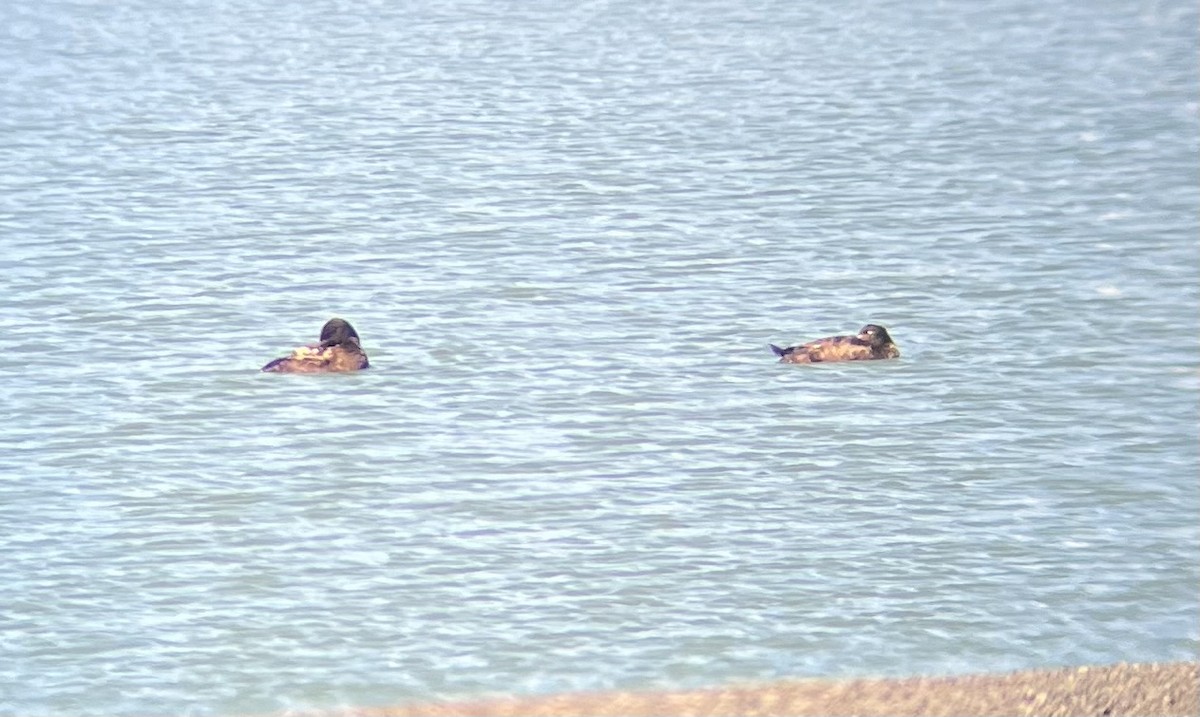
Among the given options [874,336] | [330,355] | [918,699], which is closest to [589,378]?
[330,355]

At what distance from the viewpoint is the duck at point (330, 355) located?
1959cm

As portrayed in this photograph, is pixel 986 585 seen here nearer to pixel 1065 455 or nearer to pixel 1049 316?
pixel 1065 455

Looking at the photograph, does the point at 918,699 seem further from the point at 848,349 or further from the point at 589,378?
the point at 848,349

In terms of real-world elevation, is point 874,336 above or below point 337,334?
below

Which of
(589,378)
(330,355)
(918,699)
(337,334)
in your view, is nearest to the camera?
(918,699)

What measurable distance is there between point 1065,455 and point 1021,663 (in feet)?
14.3

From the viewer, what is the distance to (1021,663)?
13.0 m

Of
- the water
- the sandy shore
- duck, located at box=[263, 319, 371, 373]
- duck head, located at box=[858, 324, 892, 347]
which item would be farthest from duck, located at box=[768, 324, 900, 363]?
the sandy shore

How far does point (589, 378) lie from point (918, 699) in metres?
7.61

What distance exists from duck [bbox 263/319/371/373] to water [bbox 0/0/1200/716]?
16 centimetres

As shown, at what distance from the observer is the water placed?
13688mm

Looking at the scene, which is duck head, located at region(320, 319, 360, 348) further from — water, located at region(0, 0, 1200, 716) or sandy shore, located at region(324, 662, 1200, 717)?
sandy shore, located at region(324, 662, 1200, 717)

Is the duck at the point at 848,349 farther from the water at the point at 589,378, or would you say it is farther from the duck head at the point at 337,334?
the duck head at the point at 337,334

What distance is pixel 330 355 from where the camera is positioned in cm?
1959
